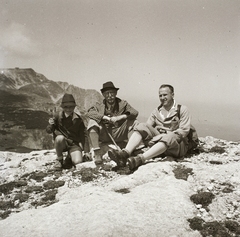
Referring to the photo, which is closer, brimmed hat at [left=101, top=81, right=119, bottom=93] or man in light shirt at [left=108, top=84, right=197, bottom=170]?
man in light shirt at [left=108, top=84, right=197, bottom=170]

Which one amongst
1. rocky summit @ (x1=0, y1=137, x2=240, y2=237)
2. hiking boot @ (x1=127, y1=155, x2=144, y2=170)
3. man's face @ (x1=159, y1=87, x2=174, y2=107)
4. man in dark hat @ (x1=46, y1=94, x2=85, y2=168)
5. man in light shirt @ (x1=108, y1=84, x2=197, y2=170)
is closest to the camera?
rocky summit @ (x1=0, y1=137, x2=240, y2=237)

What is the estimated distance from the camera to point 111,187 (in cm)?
568

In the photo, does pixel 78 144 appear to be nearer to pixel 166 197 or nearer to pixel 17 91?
pixel 166 197

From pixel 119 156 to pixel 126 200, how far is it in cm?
175

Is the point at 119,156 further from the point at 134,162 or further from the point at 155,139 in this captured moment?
the point at 155,139

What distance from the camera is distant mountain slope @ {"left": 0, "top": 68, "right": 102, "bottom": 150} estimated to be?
16.3 m

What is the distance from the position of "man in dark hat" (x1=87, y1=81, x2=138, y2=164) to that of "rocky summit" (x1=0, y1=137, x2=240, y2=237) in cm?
98

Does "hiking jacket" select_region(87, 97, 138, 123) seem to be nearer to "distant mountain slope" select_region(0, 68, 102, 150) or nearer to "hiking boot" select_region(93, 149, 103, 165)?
"hiking boot" select_region(93, 149, 103, 165)

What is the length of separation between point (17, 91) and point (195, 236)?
20.1 meters

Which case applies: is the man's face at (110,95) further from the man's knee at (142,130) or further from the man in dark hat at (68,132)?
the man's knee at (142,130)

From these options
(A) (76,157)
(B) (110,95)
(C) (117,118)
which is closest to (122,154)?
(C) (117,118)

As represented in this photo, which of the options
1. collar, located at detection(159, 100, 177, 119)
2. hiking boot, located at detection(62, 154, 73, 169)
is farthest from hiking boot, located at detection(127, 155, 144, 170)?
hiking boot, located at detection(62, 154, 73, 169)

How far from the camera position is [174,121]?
7.23 m

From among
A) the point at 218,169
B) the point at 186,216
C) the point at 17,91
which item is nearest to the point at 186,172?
the point at 218,169
